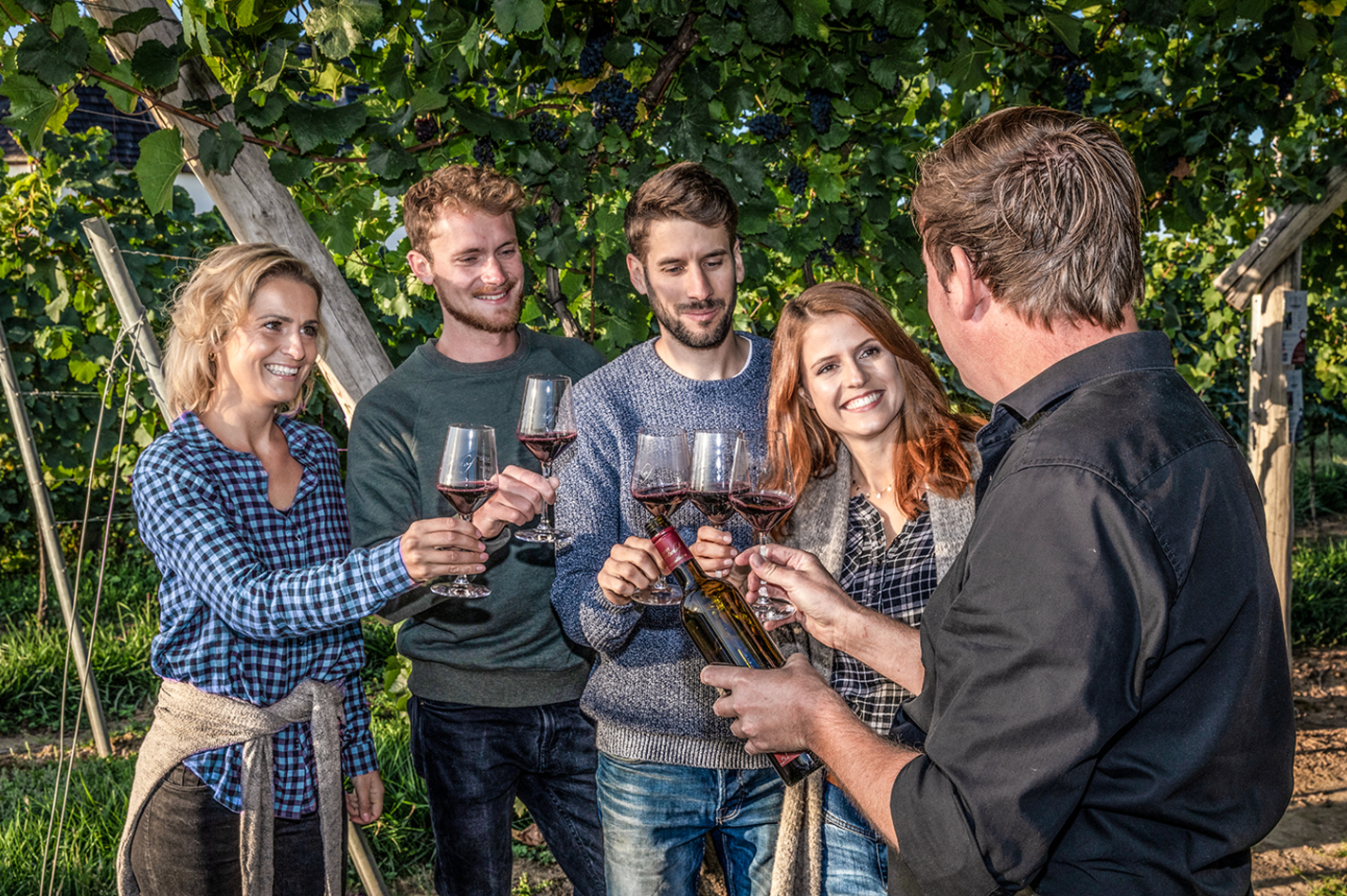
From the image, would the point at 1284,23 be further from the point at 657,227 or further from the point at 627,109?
the point at 657,227

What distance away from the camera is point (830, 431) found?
2240 millimetres

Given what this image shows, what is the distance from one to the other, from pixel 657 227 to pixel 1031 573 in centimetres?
151

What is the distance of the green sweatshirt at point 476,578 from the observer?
2355 millimetres

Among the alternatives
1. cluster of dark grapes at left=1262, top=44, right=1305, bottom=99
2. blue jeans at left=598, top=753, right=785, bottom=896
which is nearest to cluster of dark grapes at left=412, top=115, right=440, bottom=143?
blue jeans at left=598, top=753, right=785, bottom=896

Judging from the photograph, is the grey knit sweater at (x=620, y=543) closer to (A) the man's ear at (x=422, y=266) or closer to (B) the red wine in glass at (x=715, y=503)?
(B) the red wine in glass at (x=715, y=503)

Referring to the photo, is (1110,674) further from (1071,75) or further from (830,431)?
(1071,75)

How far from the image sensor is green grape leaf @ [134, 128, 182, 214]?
7.88 ft

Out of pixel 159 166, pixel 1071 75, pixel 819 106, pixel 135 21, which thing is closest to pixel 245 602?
pixel 159 166

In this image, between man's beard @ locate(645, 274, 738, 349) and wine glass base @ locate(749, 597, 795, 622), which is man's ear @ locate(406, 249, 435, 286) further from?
wine glass base @ locate(749, 597, 795, 622)

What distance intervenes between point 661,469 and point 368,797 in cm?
125

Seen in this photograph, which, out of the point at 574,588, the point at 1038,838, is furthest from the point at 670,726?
the point at 1038,838

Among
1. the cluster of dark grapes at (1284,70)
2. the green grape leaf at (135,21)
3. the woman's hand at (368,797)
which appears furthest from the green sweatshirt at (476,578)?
the cluster of dark grapes at (1284,70)

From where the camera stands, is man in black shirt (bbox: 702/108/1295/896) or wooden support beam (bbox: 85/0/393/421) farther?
wooden support beam (bbox: 85/0/393/421)

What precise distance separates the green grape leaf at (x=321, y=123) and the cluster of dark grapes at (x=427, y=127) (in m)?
0.32
